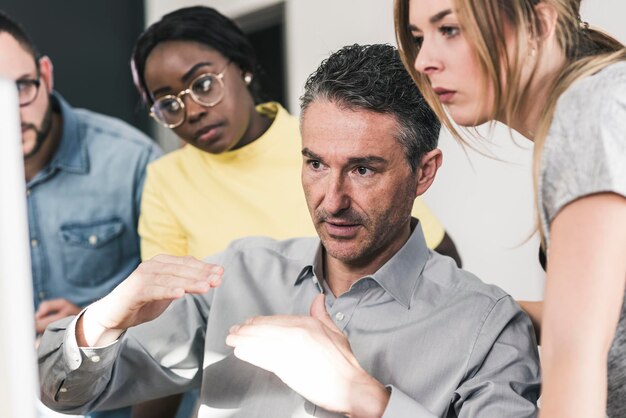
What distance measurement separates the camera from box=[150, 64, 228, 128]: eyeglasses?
1154mm

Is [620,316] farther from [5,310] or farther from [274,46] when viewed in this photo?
[274,46]

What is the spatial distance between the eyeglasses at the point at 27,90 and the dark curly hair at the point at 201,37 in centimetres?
19

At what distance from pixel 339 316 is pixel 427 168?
196 mm

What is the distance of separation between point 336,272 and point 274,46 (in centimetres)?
39

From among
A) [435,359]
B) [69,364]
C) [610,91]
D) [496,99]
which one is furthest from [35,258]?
[610,91]

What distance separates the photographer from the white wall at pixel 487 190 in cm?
93

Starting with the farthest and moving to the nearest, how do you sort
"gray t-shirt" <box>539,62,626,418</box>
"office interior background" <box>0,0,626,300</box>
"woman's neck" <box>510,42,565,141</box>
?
"office interior background" <box>0,0,626,300</box> < "woman's neck" <box>510,42,565,141</box> < "gray t-shirt" <box>539,62,626,418</box>

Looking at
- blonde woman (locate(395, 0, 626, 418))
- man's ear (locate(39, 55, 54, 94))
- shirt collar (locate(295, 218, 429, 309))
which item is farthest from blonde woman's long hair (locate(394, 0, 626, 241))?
man's ear (locate(39, 55, 54, 94))

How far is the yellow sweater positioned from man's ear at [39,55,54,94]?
0.95 feet

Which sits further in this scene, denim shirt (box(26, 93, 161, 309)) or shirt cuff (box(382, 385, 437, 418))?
denim shirt (box(26, 93, 161, 309))

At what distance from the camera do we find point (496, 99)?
29.7 inches

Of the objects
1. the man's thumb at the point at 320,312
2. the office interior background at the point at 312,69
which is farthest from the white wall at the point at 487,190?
the man's thumb at the point at 320,312

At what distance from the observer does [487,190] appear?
0.98 meters

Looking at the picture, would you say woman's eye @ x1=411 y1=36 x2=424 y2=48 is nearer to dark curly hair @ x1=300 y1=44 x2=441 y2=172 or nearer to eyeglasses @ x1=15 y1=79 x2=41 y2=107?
dark curly hair @ x1=300 y1=44 x2=441 y2=172
